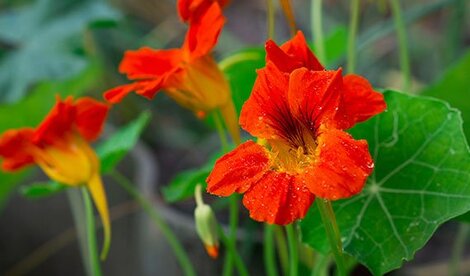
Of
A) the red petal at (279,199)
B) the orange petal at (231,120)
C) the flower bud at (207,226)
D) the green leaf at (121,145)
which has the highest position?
the red petal at (279,199)

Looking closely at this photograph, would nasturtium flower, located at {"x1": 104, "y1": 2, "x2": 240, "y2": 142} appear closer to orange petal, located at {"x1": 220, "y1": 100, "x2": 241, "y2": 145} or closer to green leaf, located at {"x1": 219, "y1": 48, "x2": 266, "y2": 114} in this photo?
orange petal, located at {"x1": 220, "y1": 100, "x2": 241, "y2": 145}

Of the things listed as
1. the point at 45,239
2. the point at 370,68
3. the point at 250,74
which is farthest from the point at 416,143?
the point at 45,239

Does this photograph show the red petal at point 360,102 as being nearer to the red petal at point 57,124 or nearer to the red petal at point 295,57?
the red petal at point 295,57

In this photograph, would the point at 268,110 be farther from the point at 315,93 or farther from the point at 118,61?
the point at 118,61

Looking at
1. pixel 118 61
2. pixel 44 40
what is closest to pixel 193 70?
pixel 44 40

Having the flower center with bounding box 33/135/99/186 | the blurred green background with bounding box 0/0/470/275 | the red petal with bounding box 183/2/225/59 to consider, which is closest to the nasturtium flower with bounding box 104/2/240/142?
the red petal with bounding box 183/2/225/59

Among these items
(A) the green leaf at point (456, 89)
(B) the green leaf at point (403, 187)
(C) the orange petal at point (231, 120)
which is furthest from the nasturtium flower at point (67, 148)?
(A) the green leaf at point (456, 89)
